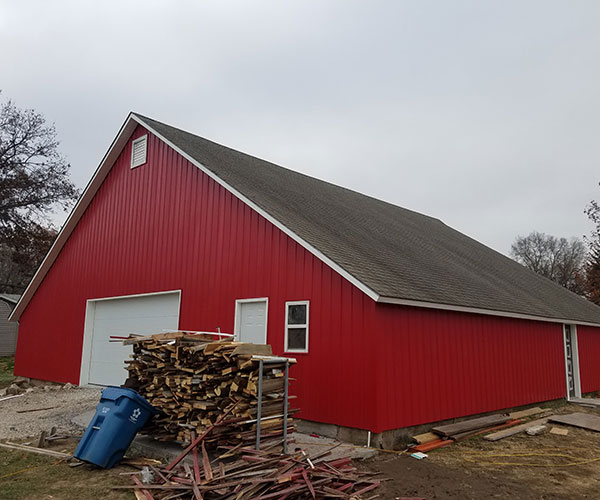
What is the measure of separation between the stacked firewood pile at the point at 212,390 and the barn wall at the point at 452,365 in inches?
80.4

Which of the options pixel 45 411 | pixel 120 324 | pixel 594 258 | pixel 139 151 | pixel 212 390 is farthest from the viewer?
pixel 594 258

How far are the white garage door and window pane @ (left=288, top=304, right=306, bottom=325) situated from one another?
3797mm

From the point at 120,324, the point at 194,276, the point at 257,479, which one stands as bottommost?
the point at 257,479

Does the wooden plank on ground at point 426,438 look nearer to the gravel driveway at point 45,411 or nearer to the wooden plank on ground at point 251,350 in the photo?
the wooden plank on ground at point 251,350

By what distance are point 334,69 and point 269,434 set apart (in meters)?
Result: 10.9

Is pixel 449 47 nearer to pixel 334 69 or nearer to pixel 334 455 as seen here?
pixel 334 69

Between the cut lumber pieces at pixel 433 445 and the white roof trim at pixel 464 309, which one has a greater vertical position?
the white roof trim at pixel 464 309

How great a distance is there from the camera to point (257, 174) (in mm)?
14039

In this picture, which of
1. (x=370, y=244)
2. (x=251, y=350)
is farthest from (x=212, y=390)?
(x=370, y=244)

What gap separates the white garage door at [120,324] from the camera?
1246 centimetres

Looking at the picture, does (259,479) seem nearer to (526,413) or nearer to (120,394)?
(120,394)

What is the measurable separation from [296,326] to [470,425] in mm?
3733

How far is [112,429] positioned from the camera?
6.41 m

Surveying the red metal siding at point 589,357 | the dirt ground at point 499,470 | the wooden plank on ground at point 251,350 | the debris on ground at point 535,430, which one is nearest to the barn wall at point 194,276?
the dirt ground at point 499,470
